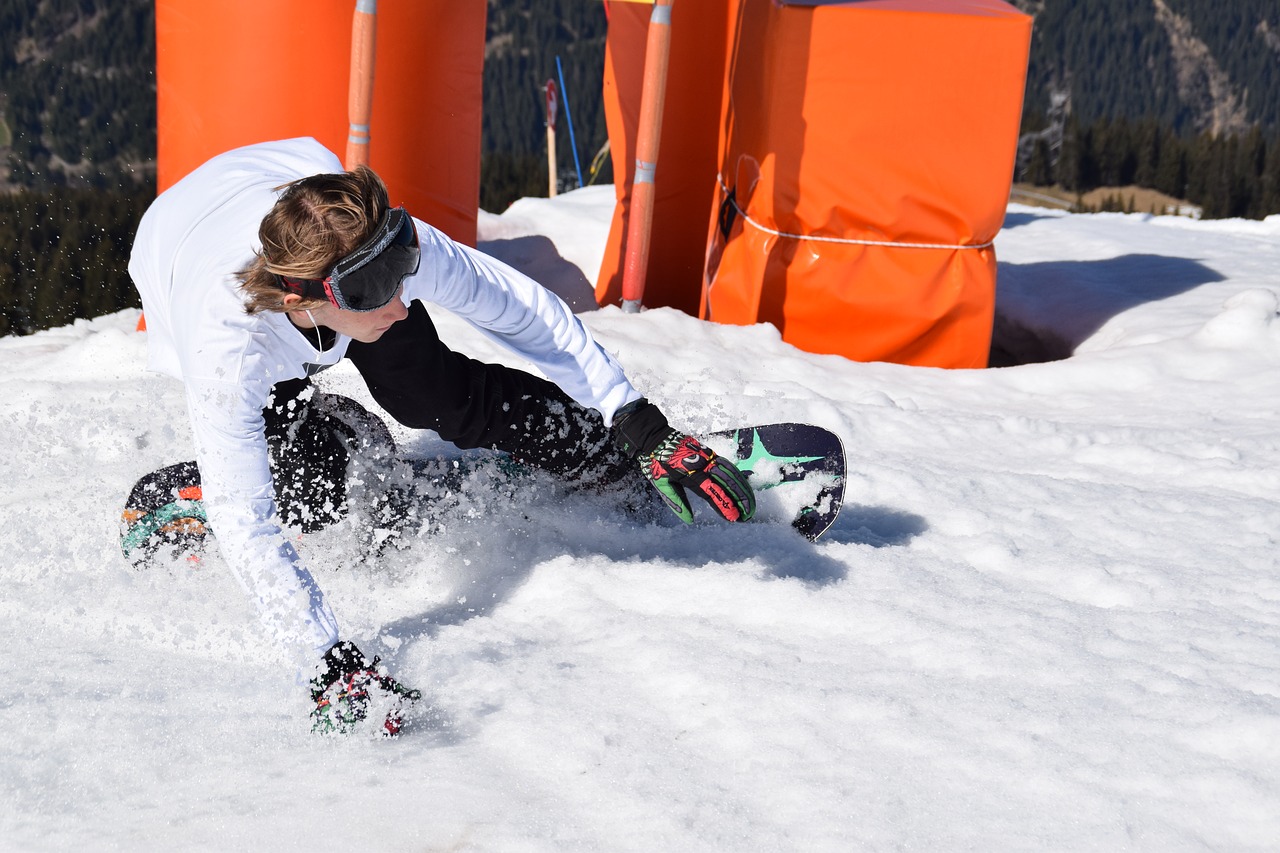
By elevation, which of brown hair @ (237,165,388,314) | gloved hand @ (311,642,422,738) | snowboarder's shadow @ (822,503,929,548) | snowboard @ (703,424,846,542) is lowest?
gloved hand @ (311,642,422,738)

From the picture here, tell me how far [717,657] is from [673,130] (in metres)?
3.35

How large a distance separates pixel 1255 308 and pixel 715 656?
3.11 m

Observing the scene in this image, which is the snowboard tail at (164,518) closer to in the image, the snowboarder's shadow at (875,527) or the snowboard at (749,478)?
the snowboard at (749,478)

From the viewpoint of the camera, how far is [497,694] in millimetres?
2035

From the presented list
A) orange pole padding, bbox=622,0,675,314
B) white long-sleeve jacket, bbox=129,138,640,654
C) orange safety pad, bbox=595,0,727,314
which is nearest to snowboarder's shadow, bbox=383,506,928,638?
white long-sleeve jacket, bbox=129,138,640,654

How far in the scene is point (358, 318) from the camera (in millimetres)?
1944

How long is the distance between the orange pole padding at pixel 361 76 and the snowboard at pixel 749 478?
1536 millimetres

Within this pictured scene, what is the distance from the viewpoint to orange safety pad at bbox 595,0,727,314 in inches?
191

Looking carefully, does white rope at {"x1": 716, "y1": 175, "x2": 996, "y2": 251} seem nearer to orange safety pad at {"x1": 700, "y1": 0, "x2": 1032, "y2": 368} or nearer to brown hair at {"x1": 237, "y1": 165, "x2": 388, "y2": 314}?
orange safety pad at {"x1": 700, "y1": 0, "x2": 1032, "y2": 368}

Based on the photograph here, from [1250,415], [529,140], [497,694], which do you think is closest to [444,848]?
[497,694]

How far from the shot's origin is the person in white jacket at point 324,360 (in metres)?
1.86

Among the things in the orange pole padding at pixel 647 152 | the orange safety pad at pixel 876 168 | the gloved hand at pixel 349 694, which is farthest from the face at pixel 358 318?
the orange pole padding at pixel 647 152

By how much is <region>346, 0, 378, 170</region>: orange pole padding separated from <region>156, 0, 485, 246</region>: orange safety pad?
0.71 ft

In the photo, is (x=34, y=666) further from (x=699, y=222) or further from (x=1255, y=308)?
(x=1255, y=308)
